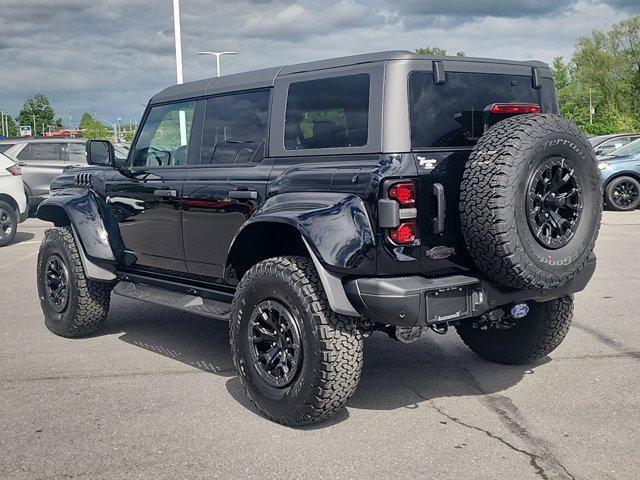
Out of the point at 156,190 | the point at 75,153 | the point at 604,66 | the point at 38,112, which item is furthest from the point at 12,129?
the point at 156,190

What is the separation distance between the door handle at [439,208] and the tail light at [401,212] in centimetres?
11

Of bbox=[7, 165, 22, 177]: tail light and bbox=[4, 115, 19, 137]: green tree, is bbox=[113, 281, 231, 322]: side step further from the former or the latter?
bbox=[4, 115, 19, 137]: green tree

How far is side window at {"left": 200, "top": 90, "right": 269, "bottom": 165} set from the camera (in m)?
4.78

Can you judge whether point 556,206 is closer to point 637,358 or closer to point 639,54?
point 637,358

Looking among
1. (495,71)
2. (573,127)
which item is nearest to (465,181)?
(573,127)

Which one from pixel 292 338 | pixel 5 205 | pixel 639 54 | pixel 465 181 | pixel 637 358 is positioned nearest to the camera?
pixel 465 181

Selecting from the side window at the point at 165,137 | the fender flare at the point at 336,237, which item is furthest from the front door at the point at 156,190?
the fender flare at the point at 336,237

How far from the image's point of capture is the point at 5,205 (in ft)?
41.3

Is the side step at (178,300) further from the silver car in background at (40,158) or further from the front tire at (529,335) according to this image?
the silver car in background at (40,158)

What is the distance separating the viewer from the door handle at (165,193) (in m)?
5.22

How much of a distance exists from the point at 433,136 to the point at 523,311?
1.20 m

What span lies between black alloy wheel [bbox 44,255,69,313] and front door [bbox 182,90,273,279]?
1421 millimetres

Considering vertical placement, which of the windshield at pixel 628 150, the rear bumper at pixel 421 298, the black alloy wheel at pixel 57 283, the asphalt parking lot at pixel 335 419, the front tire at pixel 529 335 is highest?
the windshield at pixel 628 150

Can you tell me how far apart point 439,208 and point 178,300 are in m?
2.10
